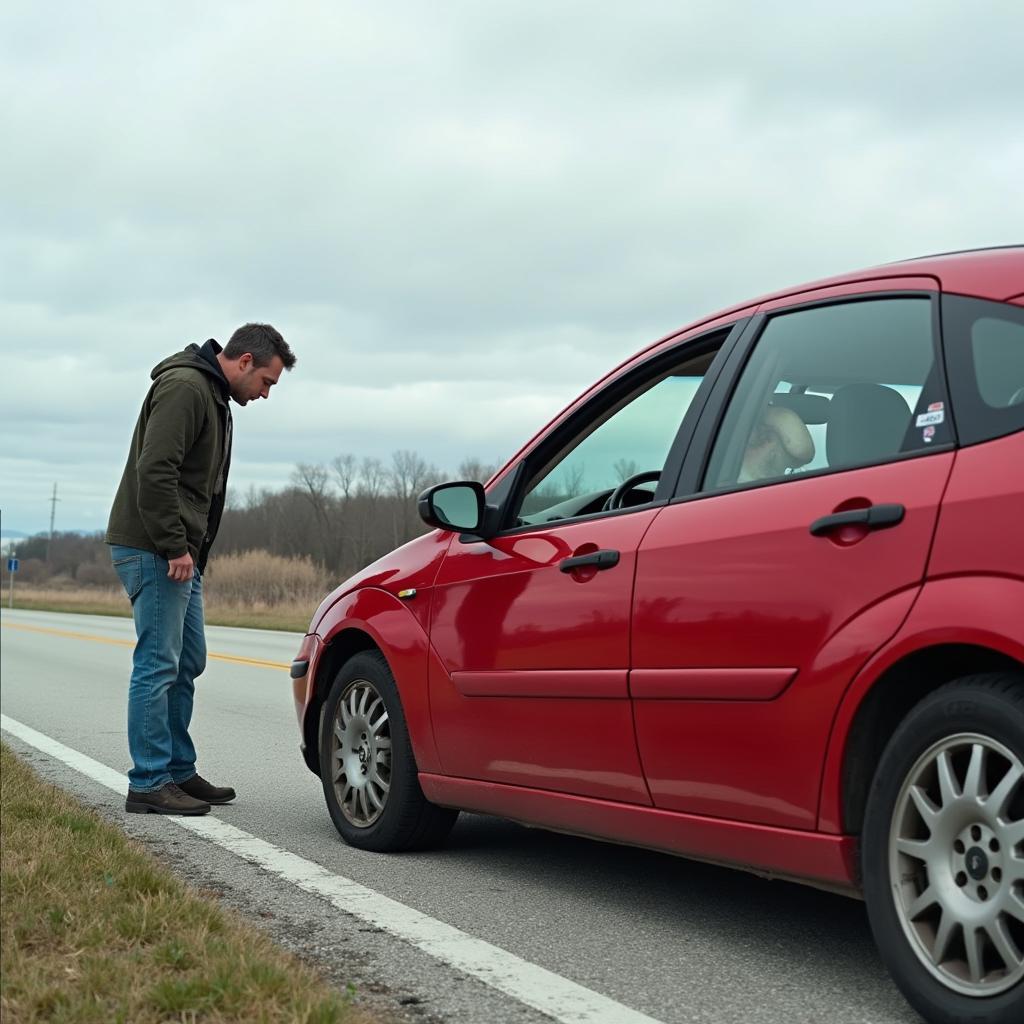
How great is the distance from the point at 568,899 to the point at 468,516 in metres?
1.32

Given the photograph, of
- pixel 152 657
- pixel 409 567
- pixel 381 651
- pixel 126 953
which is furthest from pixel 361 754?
pixel 126 953

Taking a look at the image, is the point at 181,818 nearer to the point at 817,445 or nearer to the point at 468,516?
the point at 468,516

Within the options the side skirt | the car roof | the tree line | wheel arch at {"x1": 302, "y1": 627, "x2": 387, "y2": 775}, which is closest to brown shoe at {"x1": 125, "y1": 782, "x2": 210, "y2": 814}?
wheel arch at {"x1": 302, "y1": 627, "x2": 387, "y2": 775}

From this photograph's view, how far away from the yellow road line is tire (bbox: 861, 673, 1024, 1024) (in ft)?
39.9

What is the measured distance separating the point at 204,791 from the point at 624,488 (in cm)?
293

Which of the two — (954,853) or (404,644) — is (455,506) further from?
(954,853)

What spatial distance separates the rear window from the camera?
3203 mm

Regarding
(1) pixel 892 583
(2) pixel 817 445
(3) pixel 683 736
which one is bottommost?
(3) pixel 683 736

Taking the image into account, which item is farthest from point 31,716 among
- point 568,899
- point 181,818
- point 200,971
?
point 200,971

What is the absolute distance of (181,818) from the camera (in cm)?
624

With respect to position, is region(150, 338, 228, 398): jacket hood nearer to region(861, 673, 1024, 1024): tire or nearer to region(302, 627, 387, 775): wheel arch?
region(302, 627, 387, 775): wheel arch

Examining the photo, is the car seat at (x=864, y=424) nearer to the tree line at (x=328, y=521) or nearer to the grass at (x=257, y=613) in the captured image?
the grass at (x=257, y=613)

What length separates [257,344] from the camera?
645 centimetres

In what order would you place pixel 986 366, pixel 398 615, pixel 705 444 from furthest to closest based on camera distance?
pixel 398 615, pixel 705 444, pixel 986 366
